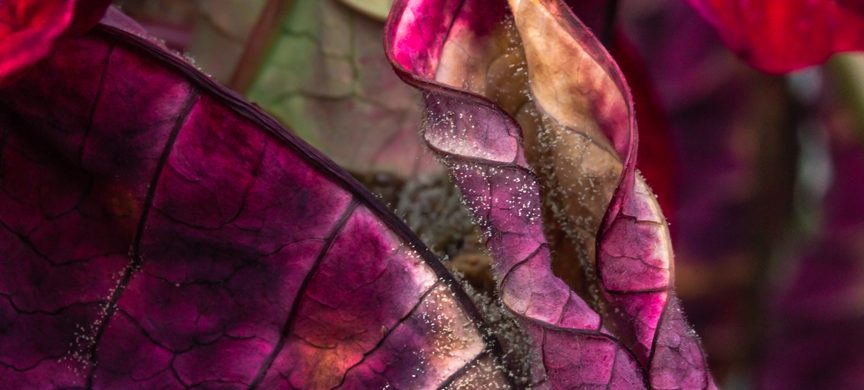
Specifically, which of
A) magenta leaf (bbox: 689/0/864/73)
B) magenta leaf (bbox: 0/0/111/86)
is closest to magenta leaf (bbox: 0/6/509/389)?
magenta leaf (bbox: 0/0/111/86)

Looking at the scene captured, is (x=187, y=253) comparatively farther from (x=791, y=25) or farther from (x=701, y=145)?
(x=701, y=145)

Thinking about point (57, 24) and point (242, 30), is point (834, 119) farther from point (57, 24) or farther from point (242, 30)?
point (57, 24)

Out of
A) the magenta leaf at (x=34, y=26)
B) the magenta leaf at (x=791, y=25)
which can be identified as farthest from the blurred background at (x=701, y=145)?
the magenta leaf at (x=34, y=26)

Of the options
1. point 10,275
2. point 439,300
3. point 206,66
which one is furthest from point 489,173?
point 206,66

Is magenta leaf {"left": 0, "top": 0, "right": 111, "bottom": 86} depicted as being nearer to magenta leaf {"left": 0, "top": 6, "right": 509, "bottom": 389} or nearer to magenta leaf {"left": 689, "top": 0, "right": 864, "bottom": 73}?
magenta leaf {"left": 0, "top": 6, "right": 509, "bottom": 389}

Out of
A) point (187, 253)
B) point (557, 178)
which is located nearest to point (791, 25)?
point (557, 178)

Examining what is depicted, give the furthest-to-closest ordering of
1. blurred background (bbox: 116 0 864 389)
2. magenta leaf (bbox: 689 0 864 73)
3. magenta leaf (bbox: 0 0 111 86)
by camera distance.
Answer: blurred background (bbox: 116 0 864 389) → magenta leaf (bbox: 689 0 864 73) → magenta leaf (bbox: 0 0 111 86)
